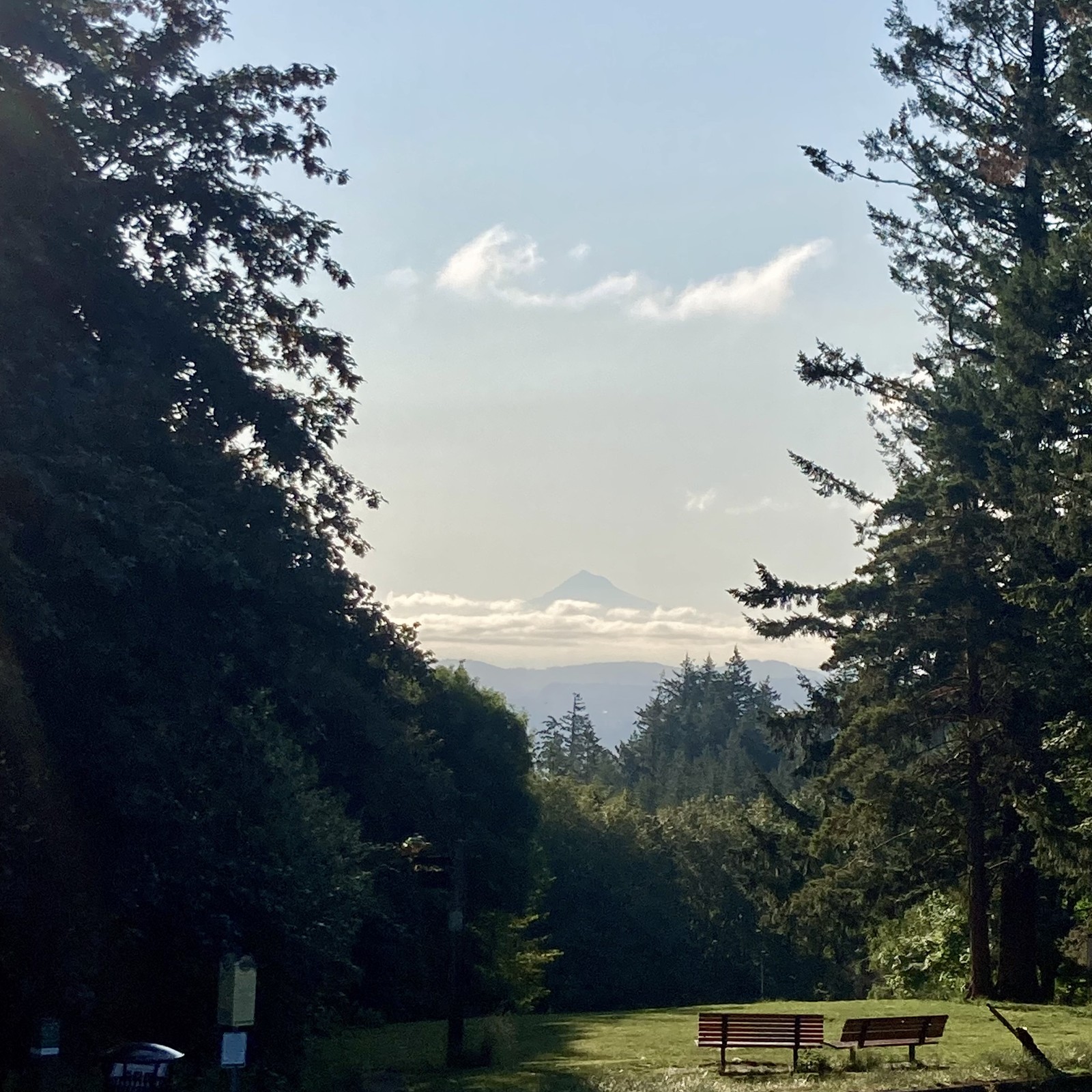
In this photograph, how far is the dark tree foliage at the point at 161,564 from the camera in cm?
1535

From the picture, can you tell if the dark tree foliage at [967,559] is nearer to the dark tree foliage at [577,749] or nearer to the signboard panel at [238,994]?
the signboard panel at [238,994]

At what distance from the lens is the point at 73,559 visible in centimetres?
1499

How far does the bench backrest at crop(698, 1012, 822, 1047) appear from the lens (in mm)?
20250

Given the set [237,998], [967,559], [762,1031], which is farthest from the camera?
[967,559]

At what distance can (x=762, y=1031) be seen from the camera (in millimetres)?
20469

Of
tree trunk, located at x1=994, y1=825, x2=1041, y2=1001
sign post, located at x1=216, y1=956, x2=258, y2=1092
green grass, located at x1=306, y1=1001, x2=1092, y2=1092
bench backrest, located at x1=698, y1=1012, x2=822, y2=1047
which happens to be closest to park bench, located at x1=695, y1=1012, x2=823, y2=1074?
bench backrest, located at x1=698, y1=1012, x2=822, y2=1047

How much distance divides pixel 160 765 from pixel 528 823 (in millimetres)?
36769

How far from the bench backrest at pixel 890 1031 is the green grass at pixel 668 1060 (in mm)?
342

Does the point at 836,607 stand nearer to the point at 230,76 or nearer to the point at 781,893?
the point at 781,893

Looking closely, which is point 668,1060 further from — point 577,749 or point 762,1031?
point 577,749

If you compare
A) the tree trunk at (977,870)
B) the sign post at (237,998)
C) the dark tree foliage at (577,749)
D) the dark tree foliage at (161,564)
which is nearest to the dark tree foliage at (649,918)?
the dark tree foliage at (577,749)

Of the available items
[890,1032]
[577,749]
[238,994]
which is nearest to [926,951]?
[890,1032]

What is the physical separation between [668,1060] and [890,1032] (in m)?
3.93

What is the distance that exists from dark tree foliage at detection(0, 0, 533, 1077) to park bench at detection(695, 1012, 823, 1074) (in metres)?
5.81
